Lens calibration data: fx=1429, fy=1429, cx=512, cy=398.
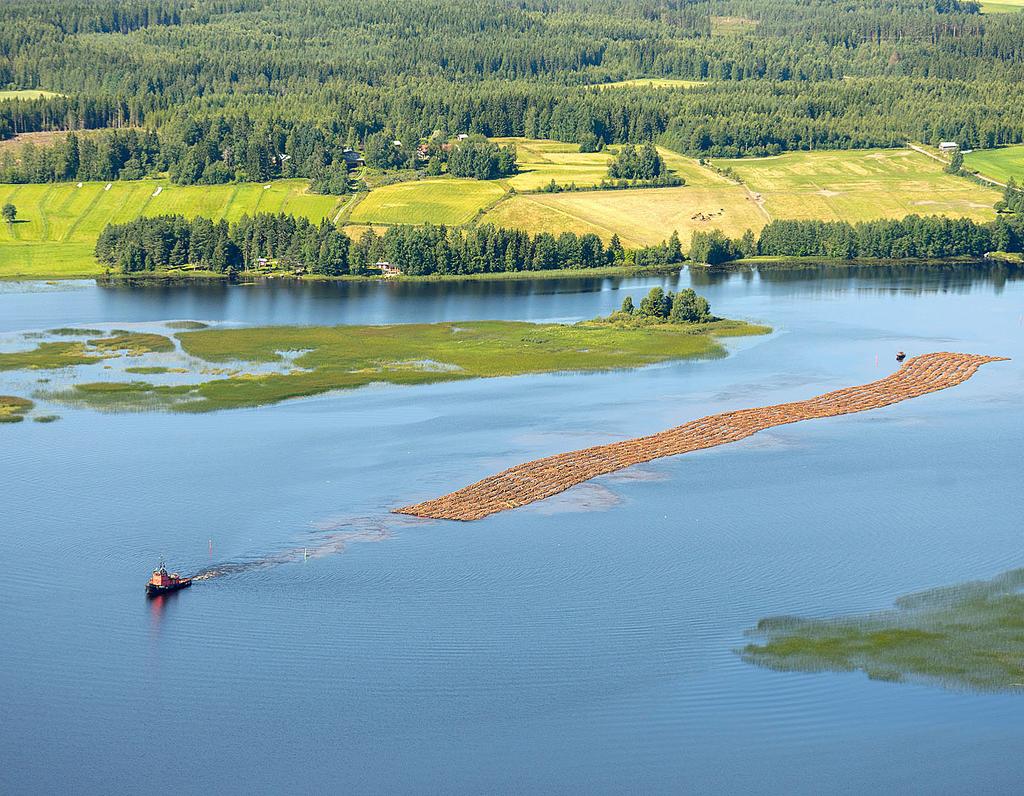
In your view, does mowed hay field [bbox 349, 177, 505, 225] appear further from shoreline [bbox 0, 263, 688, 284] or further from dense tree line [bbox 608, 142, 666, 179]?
dense tree line [bbox 608, 142, 666, 179]

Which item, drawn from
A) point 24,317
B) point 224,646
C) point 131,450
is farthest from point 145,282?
point 224,646

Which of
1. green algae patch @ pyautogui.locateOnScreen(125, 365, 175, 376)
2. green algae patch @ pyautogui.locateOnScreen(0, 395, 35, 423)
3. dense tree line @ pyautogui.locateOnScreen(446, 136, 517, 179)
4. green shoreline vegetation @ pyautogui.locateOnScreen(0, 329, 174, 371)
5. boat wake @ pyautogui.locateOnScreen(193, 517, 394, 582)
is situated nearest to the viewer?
boat wake @ pyautogui.locateOnScreen(193, 517, 394, 582)

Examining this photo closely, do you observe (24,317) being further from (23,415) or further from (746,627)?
(746,627)

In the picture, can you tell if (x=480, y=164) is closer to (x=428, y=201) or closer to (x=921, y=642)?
(x=428, y=201)

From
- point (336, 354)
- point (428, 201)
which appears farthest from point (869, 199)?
point (336, 354)

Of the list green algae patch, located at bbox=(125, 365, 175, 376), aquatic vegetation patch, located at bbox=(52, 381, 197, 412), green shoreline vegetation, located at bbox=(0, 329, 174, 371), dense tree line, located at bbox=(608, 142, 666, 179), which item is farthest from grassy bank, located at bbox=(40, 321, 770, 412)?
dense tree line, located at bbox=(608, 142, 666, 179)

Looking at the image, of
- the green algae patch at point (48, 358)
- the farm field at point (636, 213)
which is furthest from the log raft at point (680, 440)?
the farm field at point (636, 213)
